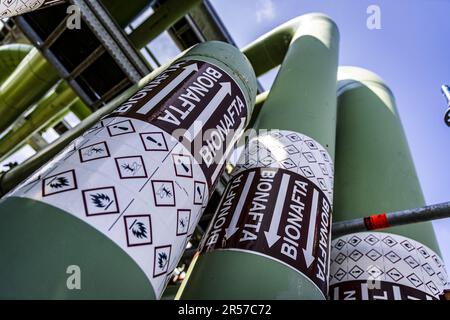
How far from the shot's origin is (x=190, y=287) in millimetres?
2119

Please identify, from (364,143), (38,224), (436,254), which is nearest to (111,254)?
(38,224)

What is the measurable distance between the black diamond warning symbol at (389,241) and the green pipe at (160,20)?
4876mm

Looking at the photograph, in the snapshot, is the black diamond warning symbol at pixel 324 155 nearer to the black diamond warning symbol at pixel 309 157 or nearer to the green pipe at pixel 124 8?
the black diamond warning symbol at pixel 309 157

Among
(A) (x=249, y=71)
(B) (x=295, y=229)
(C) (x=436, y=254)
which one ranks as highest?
(A) (x=249, y=71)

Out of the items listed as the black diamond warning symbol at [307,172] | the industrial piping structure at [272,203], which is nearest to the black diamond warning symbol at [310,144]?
the industrial piping structure at [272,203]

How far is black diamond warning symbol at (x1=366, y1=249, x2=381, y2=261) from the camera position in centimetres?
297

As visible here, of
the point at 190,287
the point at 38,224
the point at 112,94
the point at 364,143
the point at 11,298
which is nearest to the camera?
the point at 11,298

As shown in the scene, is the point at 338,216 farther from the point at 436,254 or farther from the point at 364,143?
the point at 364,143

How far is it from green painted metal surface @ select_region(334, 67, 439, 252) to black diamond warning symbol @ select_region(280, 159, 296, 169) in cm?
106

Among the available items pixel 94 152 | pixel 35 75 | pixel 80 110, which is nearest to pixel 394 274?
pixel 94 152

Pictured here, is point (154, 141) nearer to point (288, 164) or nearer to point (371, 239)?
point (288, 164)

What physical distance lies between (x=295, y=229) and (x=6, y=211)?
1.51 m

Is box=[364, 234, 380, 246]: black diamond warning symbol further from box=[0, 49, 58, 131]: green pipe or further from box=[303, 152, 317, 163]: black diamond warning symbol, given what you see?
box=[0, 49, 58, 131]: green pipe

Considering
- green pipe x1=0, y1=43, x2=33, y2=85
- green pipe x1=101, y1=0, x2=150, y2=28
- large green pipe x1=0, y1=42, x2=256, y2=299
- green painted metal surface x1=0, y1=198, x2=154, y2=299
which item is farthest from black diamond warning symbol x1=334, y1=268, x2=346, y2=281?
green pipe x1=0, y1=43, x2=33, y2=85
